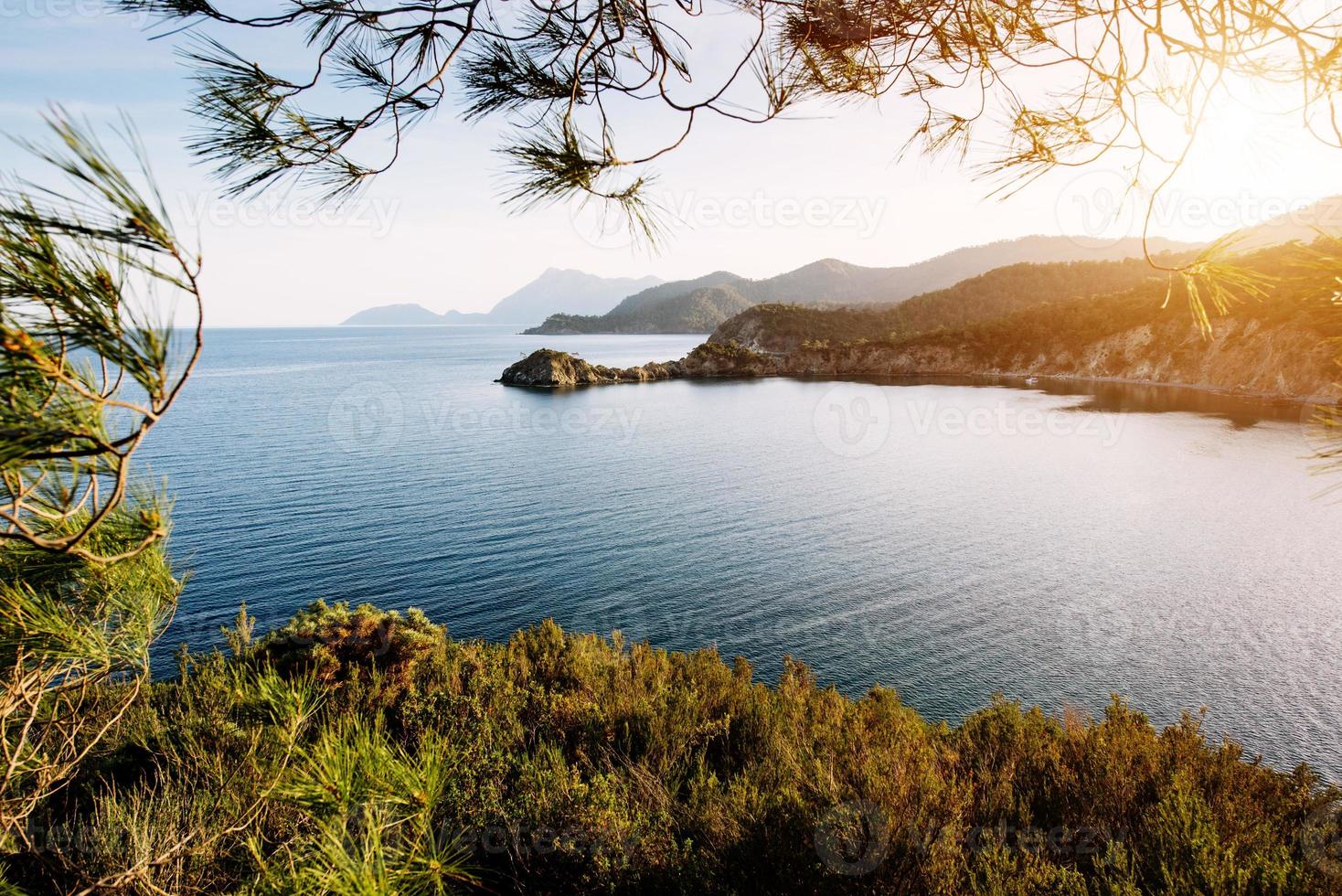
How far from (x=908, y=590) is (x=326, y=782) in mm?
19309

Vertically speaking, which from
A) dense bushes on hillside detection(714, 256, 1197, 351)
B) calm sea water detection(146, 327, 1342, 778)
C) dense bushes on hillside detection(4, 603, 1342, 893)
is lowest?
calm sea water detection(146, 327, 1342, 778)

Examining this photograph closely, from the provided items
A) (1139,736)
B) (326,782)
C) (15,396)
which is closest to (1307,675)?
(1139,736)

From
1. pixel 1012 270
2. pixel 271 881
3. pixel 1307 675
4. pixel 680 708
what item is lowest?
pixel 1307 675

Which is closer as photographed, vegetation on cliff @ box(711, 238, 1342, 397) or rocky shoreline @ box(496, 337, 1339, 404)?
vegetation on cliff @ box(711, 238, 1342, 397)

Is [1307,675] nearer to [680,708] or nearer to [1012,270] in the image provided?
[680,708]

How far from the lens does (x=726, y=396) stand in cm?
6756
